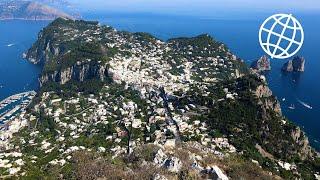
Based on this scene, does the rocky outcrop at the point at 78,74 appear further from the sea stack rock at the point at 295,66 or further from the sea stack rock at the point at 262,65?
the sea stack rock at the point at 295,66

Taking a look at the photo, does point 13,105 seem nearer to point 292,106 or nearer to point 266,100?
point 266,100

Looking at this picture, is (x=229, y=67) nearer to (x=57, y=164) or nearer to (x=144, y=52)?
(x=144, y=52)

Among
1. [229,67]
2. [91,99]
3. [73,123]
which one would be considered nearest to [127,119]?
[73,123]

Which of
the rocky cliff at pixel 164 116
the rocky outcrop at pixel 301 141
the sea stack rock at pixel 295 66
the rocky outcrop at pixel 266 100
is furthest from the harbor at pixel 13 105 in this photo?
the sea stack rock at pixel 295 66

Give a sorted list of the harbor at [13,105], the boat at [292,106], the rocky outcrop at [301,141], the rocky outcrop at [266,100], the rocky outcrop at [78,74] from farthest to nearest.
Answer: the boat at [292,106]
the rocky outcrop at [78,74]
the harbor at [13,105]
the rocky outcrop at [266,100]
the rocky outcrop at [301,141]

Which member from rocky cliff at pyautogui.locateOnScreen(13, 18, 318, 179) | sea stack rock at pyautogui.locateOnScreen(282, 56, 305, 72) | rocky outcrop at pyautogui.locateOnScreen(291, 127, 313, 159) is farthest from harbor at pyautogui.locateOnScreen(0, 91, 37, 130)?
sea stack rock at pyautogui.locateOnScreen(282, 56, 305, 72)

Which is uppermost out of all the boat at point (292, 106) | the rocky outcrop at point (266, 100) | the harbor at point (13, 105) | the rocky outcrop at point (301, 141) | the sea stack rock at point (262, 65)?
the rocky outcrop at point (266, 100)

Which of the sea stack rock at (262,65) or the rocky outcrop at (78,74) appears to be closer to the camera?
the rocky outcrop at (78,74)
